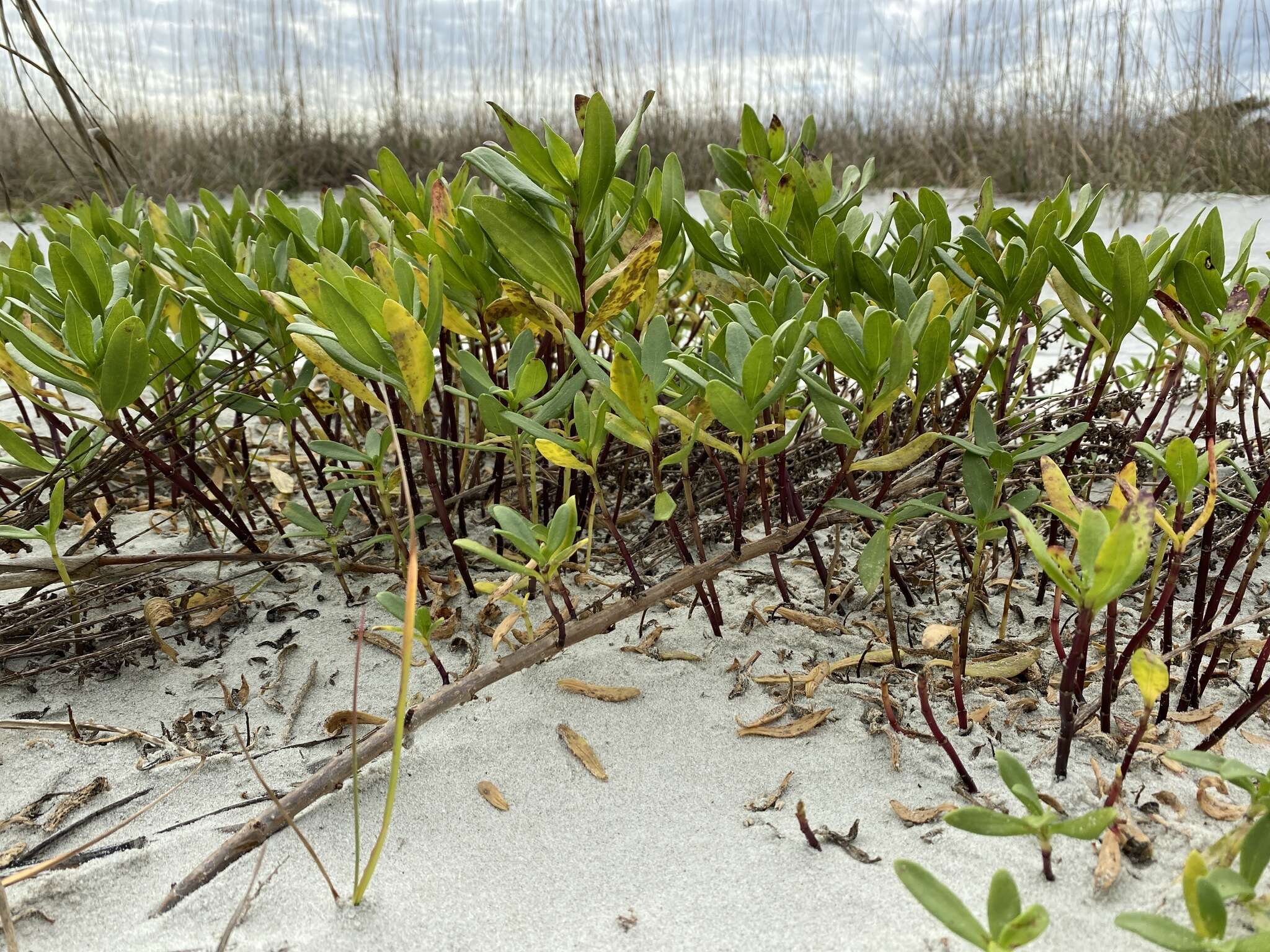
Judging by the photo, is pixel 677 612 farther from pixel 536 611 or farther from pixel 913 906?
pixel 913 906

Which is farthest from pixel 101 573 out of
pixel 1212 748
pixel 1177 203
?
pixel 1177 203

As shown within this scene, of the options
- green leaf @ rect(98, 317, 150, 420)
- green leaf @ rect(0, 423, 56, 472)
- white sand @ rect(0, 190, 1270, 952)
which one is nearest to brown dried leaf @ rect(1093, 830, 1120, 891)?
white sand @ rect(0, 190, 1270, 952)

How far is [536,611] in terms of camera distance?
1.29 metres

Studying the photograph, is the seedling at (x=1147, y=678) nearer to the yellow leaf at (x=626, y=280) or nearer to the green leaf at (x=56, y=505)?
the yellow leaf at (x=626, y=280)

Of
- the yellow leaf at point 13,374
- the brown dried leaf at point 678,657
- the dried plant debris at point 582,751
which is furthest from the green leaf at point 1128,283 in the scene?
the yellow leaf at point 13,374

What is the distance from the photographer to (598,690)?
1.09m

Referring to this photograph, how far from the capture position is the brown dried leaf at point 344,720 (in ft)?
3.39

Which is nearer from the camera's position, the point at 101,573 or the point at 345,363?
the point at 345,363

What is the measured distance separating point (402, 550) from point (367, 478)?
0.37 ft

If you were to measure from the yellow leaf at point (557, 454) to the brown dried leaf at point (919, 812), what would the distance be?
1.48 feet

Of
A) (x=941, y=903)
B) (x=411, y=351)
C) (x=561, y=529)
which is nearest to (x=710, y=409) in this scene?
(x=561, y=529)

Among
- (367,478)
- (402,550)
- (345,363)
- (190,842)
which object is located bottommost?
(190,842)

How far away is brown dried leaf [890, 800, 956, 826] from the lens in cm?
86

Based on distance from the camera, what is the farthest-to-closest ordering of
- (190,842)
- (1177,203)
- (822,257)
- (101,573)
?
(1177,203) < (101,573) < (822,257) < (190,842)
